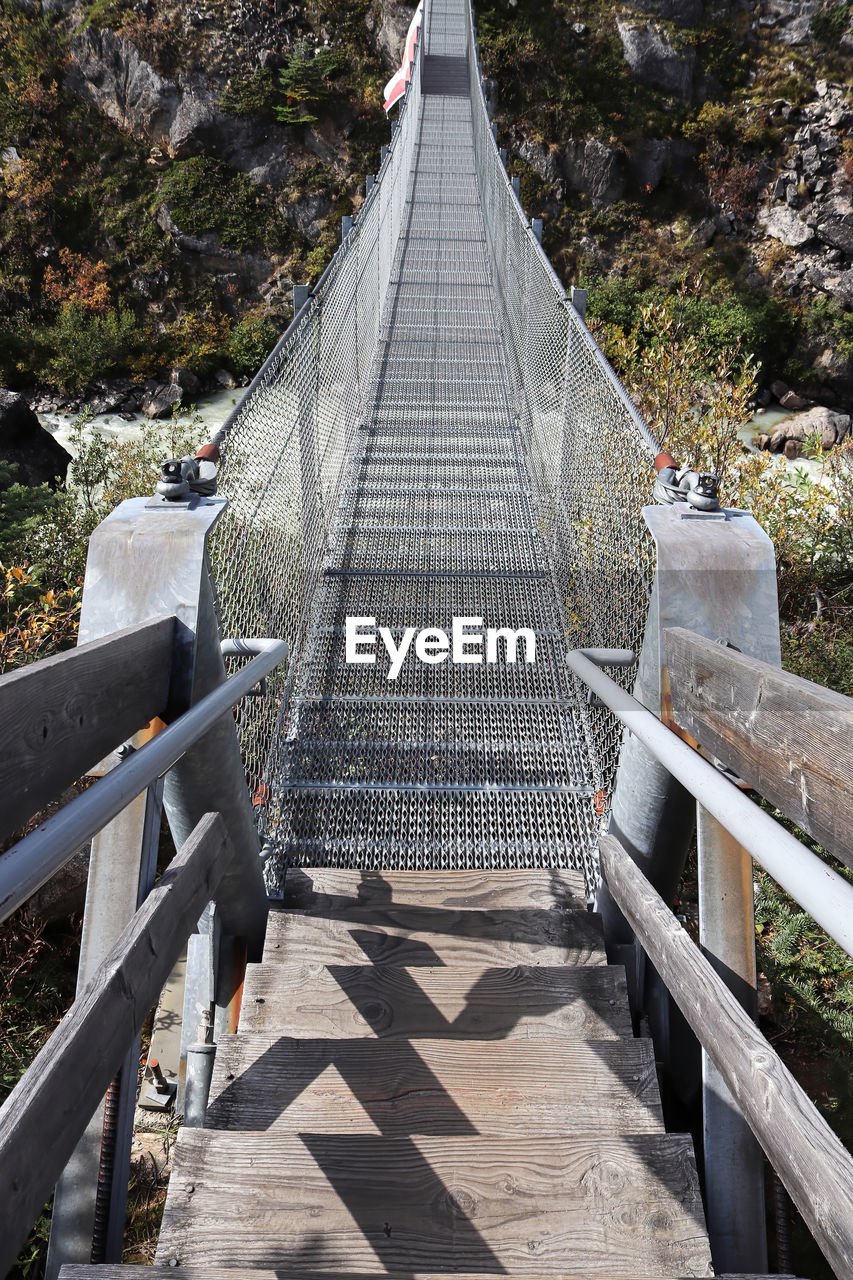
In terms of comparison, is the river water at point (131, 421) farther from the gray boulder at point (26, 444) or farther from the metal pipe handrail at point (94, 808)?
the metal pipe handrail at point (94, 808)

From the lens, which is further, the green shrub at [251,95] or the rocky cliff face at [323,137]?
the green shrub at [251,95]

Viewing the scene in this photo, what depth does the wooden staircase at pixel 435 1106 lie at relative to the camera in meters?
1.01

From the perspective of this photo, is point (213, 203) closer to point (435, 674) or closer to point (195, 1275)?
point (435, 674)

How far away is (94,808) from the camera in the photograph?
726 mm

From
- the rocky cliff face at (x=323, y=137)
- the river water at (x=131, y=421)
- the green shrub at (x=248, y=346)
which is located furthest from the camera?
the rocky cliff face at (x=323, y=137)

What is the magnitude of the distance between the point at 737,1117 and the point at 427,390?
4.03 meters

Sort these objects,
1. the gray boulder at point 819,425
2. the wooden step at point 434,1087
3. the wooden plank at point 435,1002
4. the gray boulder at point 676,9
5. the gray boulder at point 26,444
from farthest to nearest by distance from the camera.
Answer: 1. the gray boulder at point 676,9
2. the gray boulder at point 819,425
3. the gray boulder at point 26,444
4. the wooden plank at point 435,1002
5. the wooden step at point 434,1087

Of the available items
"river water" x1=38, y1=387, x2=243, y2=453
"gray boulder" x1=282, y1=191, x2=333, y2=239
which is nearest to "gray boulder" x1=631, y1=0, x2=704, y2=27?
"gray boulder" x1=282, y1=191, x2=333, y2=239

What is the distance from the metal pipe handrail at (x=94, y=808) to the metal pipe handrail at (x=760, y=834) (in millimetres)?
553

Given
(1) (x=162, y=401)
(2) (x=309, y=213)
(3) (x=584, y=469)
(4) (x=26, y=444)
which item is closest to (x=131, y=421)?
(1) (x=162, y=401)

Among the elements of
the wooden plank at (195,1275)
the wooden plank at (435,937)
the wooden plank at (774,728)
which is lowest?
the wooden plank at (435,937)

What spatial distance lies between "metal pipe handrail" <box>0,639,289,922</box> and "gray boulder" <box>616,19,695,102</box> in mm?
21010

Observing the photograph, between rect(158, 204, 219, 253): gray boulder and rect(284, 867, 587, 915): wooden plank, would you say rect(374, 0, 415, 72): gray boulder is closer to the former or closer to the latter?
rect(158, 204, 219, 253): gray boulder

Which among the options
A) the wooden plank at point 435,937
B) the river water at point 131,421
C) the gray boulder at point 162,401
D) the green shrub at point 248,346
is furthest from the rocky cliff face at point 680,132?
the wooden plank at point 435,937
